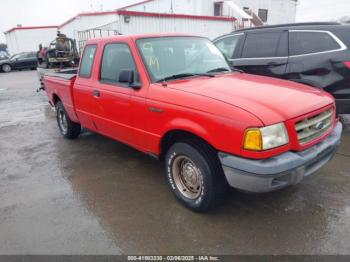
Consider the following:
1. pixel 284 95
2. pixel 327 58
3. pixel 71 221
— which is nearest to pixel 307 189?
pixel 284 95

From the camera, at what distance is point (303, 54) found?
5348 mm

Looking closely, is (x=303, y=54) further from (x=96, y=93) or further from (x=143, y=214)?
(x=143, y=214)

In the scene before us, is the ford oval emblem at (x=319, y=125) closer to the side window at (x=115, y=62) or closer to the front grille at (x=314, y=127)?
the front grille at (x=314, y=127)

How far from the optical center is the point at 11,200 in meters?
3.88

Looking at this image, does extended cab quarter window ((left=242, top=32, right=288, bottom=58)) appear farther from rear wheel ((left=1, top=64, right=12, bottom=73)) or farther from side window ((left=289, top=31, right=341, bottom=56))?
rear wheel ((left=1, top=64, right=12, bottom=73))

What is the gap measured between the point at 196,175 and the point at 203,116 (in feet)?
2.35

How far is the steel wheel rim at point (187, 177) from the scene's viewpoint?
10.9 ft

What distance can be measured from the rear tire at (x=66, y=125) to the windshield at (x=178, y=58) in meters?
2.70

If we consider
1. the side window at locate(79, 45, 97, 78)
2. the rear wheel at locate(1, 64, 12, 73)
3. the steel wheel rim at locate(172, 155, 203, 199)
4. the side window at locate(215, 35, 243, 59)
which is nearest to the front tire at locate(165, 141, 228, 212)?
the steel wheel rim at locate(172, 155, 203, 199)

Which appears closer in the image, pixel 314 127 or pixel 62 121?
pixel 314 127

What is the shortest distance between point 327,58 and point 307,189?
2.41 meters

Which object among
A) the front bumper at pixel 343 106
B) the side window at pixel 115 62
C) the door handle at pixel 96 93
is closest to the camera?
the side window at pixel 115 62

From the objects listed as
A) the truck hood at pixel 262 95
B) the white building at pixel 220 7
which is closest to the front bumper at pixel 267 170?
the truck hood at pixel 262 95

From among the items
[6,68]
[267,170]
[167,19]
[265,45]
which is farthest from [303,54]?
[6,68]
